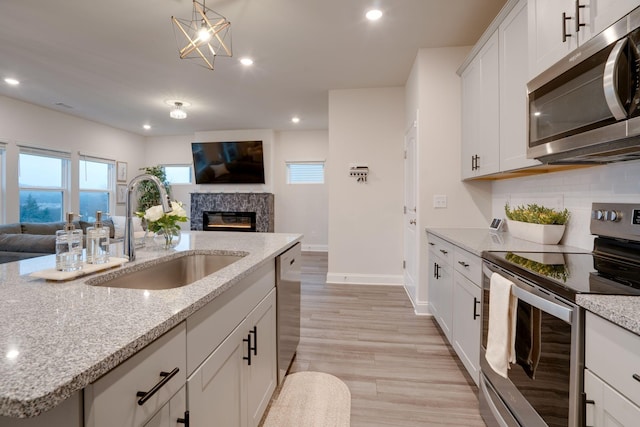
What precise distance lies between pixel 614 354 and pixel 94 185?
7818mm

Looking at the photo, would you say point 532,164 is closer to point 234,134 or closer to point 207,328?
point 207,328

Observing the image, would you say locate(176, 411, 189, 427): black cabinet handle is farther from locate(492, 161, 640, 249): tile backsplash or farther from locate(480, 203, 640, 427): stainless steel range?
locate(492, 161, 640, 249): tile backsplash

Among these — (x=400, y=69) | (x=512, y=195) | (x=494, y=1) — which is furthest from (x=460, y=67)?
(x=512, y=195)

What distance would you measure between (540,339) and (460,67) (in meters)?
2.70

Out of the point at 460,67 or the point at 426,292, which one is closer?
the point at 460,67

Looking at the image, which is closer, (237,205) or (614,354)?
(614,354)

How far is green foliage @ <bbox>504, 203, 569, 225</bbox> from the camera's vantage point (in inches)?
75.6

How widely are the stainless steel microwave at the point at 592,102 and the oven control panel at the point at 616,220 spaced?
0.23 metres

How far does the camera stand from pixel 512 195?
8.71ft

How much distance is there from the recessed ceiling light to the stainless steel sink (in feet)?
7.62

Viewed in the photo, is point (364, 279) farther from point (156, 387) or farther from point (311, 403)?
point (156, 387)

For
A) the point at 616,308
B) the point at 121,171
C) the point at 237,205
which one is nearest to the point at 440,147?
the point at 616,308

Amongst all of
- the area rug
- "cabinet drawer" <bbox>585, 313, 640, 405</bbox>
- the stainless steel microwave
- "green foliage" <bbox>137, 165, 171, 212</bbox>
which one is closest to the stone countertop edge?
"cabinet drawer" <bbox>585, 313, 640, 405</bbox>

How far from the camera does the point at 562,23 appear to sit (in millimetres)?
1454
